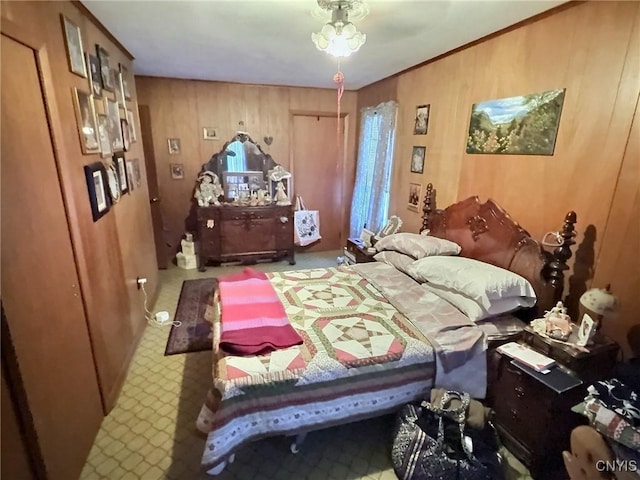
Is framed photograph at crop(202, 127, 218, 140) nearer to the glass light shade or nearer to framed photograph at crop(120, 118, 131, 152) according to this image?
framed photograph at crop(120, 118, 131, 152)

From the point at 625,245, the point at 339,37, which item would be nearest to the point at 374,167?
the point at 339,37

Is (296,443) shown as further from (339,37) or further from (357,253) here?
(339,37)

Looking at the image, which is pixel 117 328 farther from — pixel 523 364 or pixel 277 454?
pixel 523 364

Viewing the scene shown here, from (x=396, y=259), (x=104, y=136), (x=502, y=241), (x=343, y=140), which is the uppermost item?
(x=343, y=140)

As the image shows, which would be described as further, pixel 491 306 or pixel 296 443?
pixel 491 306

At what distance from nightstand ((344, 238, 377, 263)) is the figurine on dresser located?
178cm

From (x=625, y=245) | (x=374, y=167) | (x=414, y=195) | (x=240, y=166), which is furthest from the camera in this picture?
(x=240, y=166)

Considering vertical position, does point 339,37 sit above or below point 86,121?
above

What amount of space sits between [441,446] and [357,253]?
6.89ft

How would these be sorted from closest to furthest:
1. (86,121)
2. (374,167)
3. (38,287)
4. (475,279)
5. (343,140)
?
(38,287)
(86,121)
(475,279)
(374,167)
(343,140)

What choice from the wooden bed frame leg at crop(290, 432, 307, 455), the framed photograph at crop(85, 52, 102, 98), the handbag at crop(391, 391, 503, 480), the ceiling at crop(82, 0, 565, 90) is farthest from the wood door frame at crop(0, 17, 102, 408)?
the handbag at crop(391, 391, 503, 480)

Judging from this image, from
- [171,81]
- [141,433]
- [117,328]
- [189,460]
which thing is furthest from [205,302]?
[171,81]

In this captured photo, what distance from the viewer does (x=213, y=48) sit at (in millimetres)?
2623

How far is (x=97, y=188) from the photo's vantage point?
1906mm
